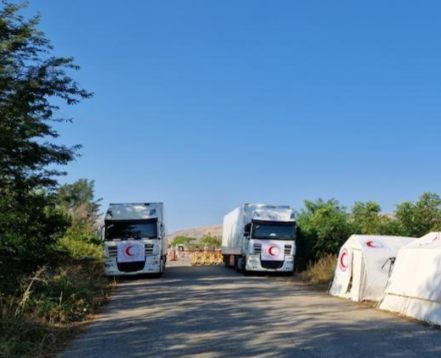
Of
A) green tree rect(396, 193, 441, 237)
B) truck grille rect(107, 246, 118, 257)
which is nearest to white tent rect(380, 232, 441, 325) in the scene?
green tree rect(396, 193, 441, 237)

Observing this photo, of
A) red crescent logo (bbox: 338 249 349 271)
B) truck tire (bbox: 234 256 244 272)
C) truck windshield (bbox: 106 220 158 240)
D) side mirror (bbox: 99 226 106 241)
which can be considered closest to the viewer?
red crescent logo (bbox: 338 249 349 271)

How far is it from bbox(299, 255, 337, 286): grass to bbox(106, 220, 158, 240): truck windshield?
24.5ft

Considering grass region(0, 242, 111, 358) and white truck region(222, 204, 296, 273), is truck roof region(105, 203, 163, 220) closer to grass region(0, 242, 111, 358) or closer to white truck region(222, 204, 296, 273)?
white truck region(222, 204, 296, 273)

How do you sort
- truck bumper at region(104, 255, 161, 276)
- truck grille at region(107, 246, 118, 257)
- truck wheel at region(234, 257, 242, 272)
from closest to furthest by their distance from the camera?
1. truck bumper at region(104, 255, 161, 276)
2. truck grille at region(107, 246, 118, 257)
3. truck wheel at region(234, 257, 242, 272)

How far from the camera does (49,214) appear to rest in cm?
1453

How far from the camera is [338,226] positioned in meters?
26.5

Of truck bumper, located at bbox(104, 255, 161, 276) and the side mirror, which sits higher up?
the side mirror

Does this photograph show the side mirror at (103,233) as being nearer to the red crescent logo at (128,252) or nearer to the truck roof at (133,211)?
the truck roof at (133,211)

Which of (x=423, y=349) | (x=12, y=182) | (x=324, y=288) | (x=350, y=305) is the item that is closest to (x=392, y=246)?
(x=350, y=305)

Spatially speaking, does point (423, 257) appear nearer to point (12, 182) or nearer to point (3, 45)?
point (12, 182)

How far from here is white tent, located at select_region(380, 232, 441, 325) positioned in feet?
37.7

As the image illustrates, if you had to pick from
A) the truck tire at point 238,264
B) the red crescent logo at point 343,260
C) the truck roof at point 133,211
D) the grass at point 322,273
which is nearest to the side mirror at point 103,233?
the truck roof at point 133,211

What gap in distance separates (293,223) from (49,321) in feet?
58.3

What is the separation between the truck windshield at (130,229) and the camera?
2512cm
